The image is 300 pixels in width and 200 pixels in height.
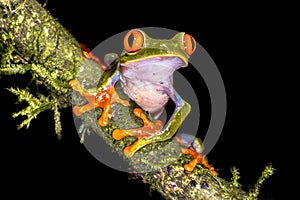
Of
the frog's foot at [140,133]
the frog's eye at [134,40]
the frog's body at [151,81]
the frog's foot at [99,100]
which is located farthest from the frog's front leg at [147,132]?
the frog's eye at [134,40]

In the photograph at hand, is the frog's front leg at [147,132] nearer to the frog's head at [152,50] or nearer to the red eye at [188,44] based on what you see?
the frog's head at [152,50]

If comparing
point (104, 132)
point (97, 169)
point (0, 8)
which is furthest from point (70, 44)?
point (97, 169)

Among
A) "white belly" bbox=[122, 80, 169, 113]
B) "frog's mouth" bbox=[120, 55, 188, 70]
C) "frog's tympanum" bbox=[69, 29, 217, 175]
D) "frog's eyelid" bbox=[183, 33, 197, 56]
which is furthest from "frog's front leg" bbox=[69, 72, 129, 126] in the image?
"frog's eyelid" bbox=[183, 33, 197, 56]

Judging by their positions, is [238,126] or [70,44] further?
[238,126]

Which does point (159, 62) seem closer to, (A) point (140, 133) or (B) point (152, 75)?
(B) point (152, 75)

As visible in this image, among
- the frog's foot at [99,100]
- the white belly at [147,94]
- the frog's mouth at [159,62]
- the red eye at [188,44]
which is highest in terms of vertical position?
the red eye at [188,44]

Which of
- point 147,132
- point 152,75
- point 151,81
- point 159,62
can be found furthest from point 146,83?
point 147,132

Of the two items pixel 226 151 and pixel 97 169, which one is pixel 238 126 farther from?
pixel 97 169

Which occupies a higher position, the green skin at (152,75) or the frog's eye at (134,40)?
the frog's eye at (134,40)
